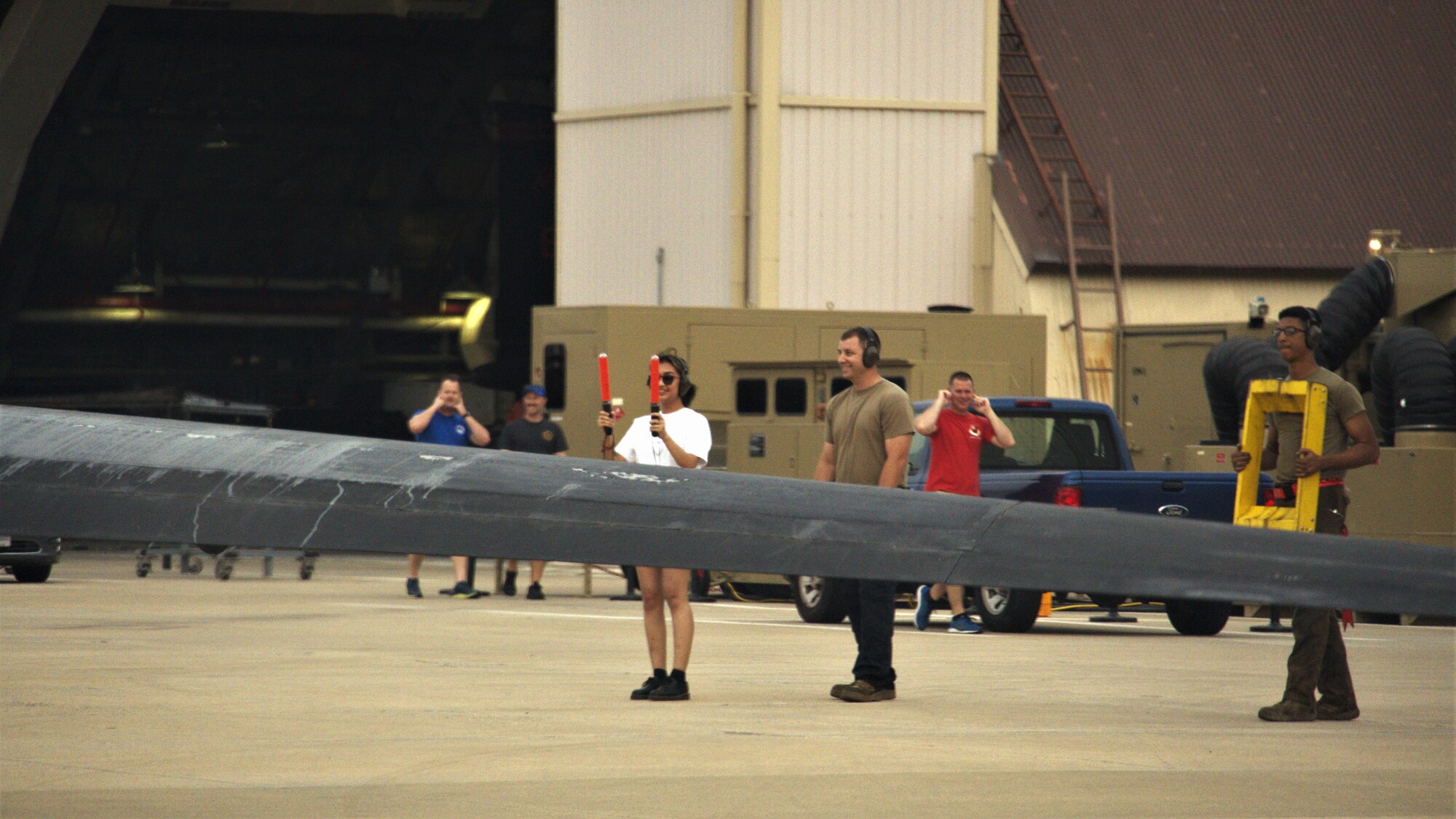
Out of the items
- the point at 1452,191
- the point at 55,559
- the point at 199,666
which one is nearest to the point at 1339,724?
the point at 199,666

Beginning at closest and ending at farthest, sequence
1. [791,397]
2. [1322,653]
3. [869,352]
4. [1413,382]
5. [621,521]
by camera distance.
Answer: [621,521]
[1322,653]
[869,352]
[1413,382]
[791,397]

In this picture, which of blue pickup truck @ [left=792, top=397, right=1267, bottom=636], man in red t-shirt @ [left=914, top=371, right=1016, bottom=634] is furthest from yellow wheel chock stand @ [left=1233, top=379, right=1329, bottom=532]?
man in red t-shirt @ [left=914, top=371, right=1016, bottom=634]

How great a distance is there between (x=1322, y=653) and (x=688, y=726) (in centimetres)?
306

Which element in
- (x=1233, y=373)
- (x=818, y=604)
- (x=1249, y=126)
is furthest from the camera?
(x=1249, y=126)

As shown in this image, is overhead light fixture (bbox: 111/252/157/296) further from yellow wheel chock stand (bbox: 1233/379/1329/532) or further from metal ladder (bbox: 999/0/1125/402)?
yellow wheel chock stand (bbox: 1233/379/1329/532)

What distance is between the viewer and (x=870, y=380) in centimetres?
1041

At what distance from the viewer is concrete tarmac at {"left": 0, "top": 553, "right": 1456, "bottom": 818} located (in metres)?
6.82

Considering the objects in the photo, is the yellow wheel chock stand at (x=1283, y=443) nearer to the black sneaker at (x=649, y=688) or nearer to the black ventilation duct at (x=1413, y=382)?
the black sneaker at (x=649, y=688)

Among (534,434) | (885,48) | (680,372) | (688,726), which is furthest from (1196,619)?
(885,48)

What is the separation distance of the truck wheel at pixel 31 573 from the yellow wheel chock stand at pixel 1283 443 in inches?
591

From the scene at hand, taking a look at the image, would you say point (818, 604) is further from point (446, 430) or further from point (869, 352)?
point (869, 352)

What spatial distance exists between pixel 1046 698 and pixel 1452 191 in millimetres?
25198

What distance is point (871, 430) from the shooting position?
10164mm

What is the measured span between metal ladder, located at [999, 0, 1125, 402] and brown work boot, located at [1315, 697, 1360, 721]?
60.4 ft
